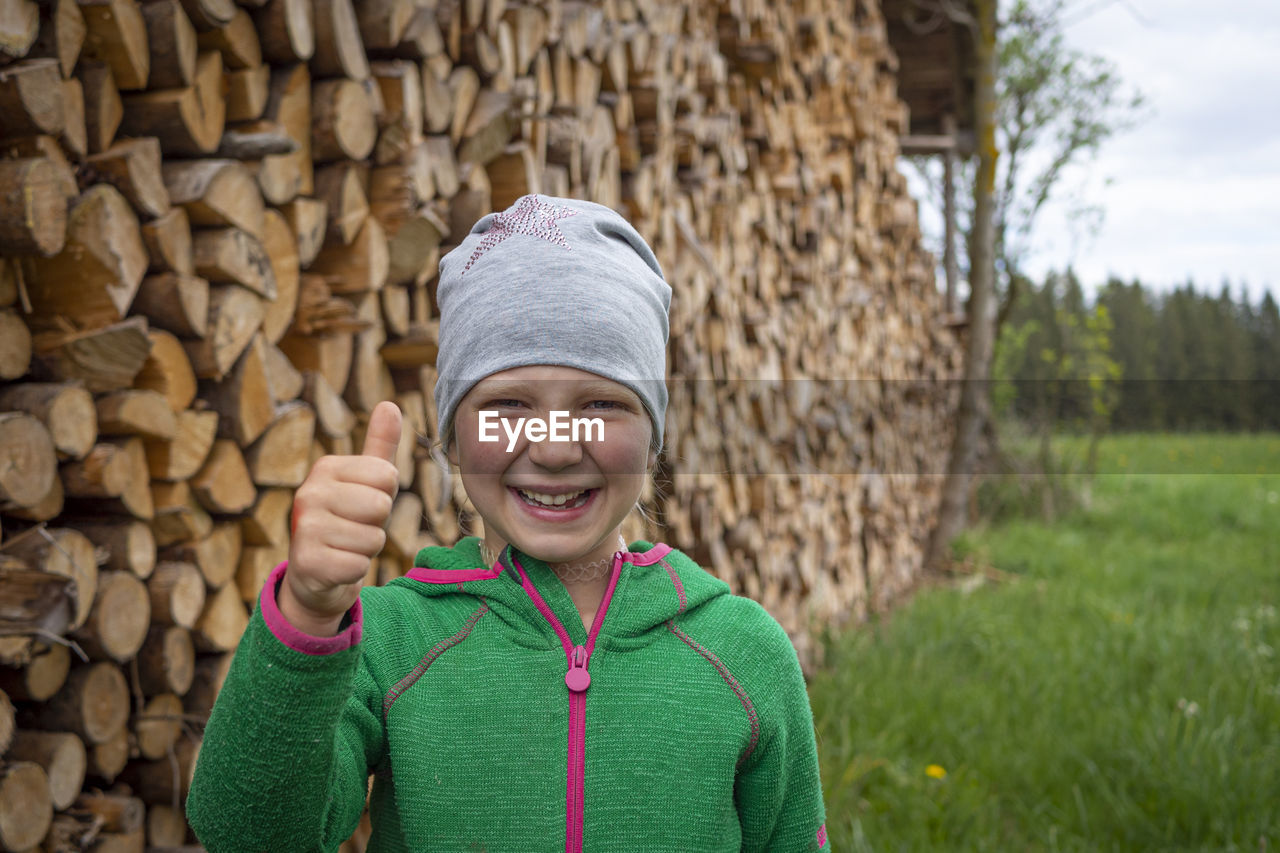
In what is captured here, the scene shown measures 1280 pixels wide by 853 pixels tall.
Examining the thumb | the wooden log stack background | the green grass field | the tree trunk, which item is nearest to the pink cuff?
the thumb

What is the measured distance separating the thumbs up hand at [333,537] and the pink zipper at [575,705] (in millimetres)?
240

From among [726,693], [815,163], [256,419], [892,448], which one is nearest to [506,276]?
[726,693]

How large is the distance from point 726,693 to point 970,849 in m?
1.40

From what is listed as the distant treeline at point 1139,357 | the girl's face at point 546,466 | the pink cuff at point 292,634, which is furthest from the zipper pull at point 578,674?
the distant treeline at point 1139,357

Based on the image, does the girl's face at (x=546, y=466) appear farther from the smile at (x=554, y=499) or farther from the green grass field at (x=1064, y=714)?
the green grass field at (x=1064, y=714)

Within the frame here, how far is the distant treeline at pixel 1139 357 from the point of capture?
8289mm

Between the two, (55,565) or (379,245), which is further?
(379,245)

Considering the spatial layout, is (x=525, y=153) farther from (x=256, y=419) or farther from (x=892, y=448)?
(x=892, y=448)

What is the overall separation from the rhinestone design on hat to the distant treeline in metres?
6.79

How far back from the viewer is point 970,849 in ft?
6.56

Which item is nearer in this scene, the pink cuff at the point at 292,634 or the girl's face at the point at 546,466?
the pink cuff at the point at 292,634

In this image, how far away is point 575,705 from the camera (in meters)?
0.89

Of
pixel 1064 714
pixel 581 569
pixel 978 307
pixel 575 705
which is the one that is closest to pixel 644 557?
pixel 581 569

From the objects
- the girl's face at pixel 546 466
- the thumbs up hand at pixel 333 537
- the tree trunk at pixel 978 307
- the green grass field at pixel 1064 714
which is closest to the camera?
the thumbs up hand at pixel 333 537
